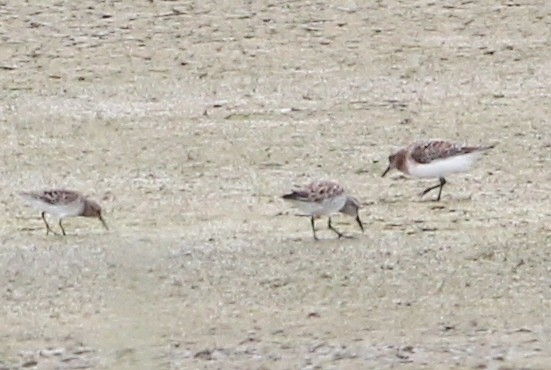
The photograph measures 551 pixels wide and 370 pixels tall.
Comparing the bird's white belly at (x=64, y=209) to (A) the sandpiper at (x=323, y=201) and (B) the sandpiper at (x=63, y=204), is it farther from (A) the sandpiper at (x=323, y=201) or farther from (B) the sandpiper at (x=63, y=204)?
(A) the sandpiper at (x=323, y=201)

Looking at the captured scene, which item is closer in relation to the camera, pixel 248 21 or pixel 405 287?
pixel 405 287

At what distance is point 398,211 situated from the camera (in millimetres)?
9945

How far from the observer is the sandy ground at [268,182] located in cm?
743

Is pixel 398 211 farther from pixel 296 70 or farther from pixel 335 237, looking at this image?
pixel 296 70

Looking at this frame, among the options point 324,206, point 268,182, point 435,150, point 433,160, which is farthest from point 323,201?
point 268,182

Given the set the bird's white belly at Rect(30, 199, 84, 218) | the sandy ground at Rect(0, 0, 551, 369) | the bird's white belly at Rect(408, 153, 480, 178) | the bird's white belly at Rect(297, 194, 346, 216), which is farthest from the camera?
the bird's white belly at Rect(408, 153, 480, 178)

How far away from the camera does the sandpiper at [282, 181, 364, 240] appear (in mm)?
9219

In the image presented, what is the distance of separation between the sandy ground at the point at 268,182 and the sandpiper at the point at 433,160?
0.53 ft

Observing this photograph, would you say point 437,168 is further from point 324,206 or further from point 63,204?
point 63,204

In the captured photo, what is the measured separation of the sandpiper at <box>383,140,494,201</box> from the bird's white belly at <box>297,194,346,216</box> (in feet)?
3.61

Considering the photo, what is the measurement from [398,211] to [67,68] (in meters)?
3.82

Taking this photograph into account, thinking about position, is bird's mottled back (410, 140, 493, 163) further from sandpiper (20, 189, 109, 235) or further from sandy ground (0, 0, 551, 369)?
sandpiper (20, 189, 109, 235)

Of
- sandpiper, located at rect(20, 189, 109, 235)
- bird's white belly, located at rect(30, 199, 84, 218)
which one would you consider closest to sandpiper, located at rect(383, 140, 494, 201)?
sandpiper, located at rect(20, 189, 109, 235)

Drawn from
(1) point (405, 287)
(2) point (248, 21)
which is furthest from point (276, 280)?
(2) point (248, 21)
